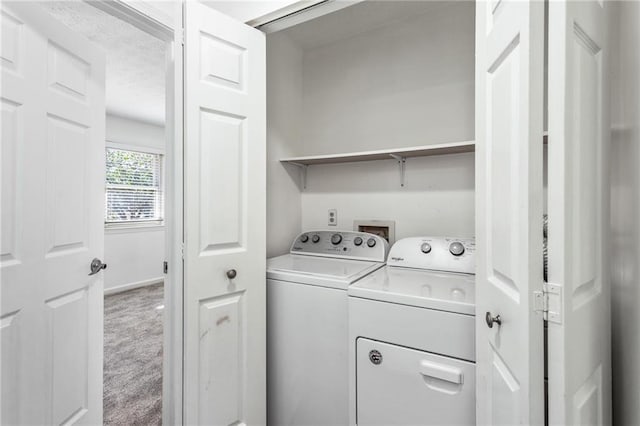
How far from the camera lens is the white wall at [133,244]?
14.0 feet

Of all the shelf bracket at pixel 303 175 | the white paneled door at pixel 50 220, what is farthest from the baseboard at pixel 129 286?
the shelf bracket at pixel 303 175

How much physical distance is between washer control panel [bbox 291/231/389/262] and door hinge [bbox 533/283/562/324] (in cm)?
117

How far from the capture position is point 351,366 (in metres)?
1.35

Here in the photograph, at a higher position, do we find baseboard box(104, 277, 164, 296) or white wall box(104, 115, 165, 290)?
white wall box(104, 115, 165, 290)

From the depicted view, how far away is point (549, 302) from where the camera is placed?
0.69m

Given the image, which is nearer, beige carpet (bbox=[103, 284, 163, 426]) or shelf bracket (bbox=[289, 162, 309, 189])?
beige carpet (bbox=[103, 284, 163, 426])

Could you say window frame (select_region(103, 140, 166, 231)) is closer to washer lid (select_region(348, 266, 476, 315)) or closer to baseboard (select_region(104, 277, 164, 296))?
baseboard (select_region(104, 277, 164, 296))

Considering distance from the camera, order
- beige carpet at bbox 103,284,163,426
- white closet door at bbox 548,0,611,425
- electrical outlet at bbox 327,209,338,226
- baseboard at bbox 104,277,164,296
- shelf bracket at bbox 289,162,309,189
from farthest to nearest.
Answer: baseboard at bbox 104,277,164,296, shelf bracket at bbox 289,162,309,189, electrical outlet at bbox 327,209,338,226, beige carpet at bbox 103,284,163,426, white closet door at bbox 548,0,611,425

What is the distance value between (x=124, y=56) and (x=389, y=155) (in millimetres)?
2510

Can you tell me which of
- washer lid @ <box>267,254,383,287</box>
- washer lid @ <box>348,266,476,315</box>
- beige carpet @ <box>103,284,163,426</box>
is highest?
washer lid @ <box>267,254,383,287</box>

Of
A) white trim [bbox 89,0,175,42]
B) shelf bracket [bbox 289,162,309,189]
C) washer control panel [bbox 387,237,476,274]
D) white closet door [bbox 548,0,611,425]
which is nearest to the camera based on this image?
white closet door [bbox 548,0,611,425]

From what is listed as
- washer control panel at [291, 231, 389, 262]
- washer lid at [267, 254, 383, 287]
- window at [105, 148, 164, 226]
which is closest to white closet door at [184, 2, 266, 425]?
washer lid at [267, 254, 383, 287]

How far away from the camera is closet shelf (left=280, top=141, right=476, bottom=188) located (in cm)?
164

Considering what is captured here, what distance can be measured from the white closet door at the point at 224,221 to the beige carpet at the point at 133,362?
741 mm
